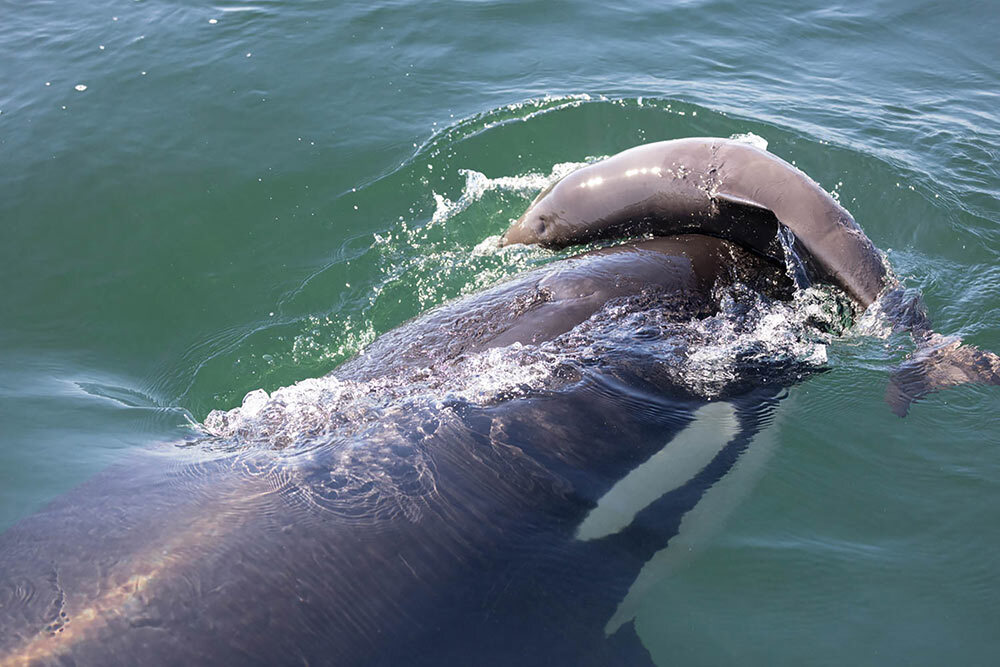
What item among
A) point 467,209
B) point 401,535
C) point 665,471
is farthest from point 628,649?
point 467,209

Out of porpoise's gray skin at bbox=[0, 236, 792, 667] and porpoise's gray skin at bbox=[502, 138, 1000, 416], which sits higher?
porpoise's gray skin at bbox=[502, 138, 1000, 416]

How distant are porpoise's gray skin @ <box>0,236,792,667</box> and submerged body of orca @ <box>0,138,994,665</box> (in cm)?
1

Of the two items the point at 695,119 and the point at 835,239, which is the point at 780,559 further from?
the point at 695,119

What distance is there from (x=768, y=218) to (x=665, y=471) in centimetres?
202

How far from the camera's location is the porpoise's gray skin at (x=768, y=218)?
5.96 meters

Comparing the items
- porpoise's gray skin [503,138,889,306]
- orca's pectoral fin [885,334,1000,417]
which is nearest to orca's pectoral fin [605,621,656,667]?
orca's pectoral fin [885,334,1000,417]

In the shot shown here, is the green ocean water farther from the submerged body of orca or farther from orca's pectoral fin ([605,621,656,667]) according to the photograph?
the submerged body of orca

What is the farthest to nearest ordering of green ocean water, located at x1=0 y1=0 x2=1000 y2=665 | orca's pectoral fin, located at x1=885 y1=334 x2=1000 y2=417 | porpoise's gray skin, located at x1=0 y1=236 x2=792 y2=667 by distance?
1. orca's pectoral fin, located at x1=885 y1=334 x2=1000 y2=417
2. green ocean water, located at x1=0 y1=0 x2=1000 y2=665
3. porpoise's gray skin, located at x1=0 y1=236 x2=792 y2=667

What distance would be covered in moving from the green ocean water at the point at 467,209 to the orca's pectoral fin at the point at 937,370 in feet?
0.80

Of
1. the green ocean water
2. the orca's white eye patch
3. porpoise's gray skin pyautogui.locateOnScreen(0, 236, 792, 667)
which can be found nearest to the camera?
porpoise's gray skin pyautogui.locateOnScreen(0, 236, 792, 667)

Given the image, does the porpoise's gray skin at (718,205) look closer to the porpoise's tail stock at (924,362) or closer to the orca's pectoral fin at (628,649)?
the porpoise's tail stock at (924,362)

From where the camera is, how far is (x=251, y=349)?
771 cm

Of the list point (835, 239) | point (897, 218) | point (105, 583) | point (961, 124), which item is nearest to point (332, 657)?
point (105, 583)

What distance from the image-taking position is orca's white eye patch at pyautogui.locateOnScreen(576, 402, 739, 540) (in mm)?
4797
